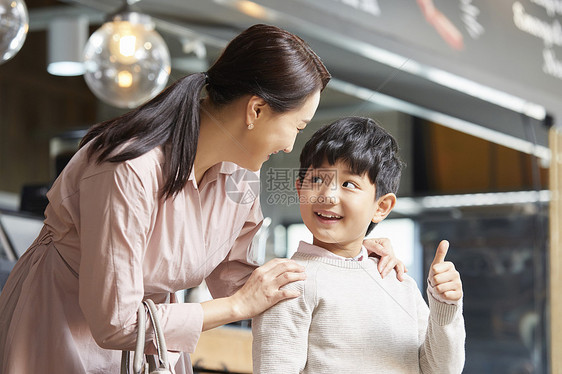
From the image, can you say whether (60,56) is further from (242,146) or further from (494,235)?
(494,235)

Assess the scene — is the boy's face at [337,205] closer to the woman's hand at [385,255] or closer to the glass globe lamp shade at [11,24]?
the woman's hand at [385,255]

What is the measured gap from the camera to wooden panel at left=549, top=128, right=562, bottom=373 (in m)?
3.74

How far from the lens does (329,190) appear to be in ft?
3.40

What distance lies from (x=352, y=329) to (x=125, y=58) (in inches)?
63.3

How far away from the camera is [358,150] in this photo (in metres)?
1.04

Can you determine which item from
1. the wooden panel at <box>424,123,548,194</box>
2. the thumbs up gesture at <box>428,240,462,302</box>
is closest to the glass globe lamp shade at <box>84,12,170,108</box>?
the thumbs up gesture at <box>428,240,462,302</box>

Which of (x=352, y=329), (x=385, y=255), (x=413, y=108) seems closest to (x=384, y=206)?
(x=385, y=255)

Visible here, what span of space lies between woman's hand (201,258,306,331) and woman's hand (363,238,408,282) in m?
0.11

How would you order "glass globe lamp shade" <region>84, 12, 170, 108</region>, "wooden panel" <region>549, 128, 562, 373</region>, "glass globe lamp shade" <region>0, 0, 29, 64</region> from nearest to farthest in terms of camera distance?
1. "glass globe lamp shade" <region>0, 0, 29, 64</region>
2. "glass globe lamp shade" <region>84, 12, 170, 108</region>
3. "wooden panel" <region>549, 128, 562, 373</region>

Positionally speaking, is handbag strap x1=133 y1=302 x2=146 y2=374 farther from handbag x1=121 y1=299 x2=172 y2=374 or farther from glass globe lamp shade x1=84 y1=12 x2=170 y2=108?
glass globe lamp shade x1=84 y1=12 x2=170 y2=108

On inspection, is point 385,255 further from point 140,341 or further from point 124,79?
point 124,79

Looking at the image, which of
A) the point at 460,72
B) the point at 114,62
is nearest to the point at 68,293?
the point at 114,62

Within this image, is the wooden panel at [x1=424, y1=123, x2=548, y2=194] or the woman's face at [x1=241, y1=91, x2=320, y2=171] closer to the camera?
the woman's face at [x1=241, y1=91, x2=320, y2=171]

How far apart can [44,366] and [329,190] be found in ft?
1.45
